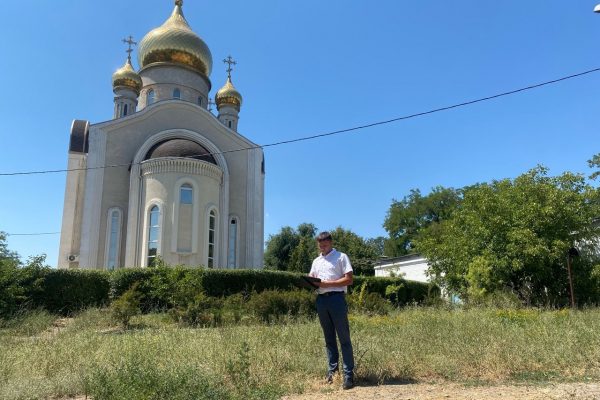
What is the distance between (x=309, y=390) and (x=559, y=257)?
45.7 ft

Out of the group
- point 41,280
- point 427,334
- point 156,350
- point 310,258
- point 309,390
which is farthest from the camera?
point 310,258

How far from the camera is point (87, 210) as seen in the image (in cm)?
2411

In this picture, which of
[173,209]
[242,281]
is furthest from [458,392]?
[173,209]

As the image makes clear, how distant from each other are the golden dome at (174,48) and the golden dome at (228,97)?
275 cm

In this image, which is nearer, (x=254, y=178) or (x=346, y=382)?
(x=346, y=382)

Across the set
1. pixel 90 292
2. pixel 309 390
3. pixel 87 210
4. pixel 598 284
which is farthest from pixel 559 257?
pixel 87 210

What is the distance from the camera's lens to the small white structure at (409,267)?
30.0 meters

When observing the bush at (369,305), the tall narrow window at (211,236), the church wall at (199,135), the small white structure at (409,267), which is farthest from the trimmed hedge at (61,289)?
the small white structure at (409,267)

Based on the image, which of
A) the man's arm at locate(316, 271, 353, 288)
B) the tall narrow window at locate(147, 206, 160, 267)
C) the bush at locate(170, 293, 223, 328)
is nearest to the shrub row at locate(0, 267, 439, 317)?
the bush at locate(170, 293, 223, 328)

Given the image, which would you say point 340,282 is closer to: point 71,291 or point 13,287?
point 13,287

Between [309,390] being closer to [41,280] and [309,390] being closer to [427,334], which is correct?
[427,334]

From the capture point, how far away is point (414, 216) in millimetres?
49531

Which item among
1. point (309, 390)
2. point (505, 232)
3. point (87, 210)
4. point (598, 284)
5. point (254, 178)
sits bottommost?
point (309, 390)

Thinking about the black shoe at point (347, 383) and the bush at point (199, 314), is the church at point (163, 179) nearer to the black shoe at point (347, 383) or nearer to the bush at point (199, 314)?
the bush at point (199, 314)
